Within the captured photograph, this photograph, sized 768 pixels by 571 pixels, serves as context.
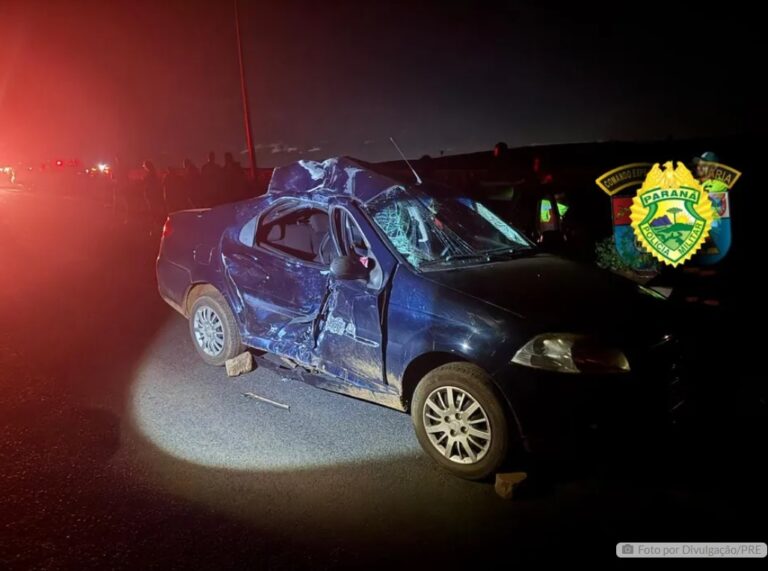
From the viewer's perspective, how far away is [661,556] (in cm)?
260

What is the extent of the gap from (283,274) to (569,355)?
2.34 metres

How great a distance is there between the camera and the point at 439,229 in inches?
163

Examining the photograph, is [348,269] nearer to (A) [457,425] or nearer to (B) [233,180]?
(A) [457,425]

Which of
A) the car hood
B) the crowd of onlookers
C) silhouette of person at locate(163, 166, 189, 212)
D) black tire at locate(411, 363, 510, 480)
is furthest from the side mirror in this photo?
silhouette of person at locate(163, 166, 189, 212)

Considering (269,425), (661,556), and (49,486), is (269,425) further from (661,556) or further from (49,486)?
(661,556)

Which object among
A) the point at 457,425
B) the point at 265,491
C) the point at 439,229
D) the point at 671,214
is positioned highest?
the point at 439,229

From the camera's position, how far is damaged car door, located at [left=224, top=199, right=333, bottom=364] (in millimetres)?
4207

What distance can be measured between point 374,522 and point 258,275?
93.5 inches

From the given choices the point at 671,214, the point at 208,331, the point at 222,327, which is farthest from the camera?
the point at 671,214

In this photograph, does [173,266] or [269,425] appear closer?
[269,425]

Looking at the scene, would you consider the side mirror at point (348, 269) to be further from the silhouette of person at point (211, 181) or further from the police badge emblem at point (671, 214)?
the silhouette of person at point (211, 181)

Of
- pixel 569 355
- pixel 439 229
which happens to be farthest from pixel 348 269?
pixel 569 355

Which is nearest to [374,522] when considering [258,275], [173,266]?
[258,275]

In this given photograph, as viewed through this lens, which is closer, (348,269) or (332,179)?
(348,269)
